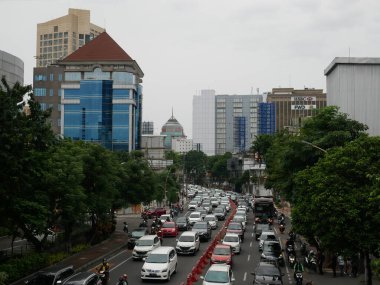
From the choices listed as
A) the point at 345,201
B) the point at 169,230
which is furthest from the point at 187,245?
the point at 345,201

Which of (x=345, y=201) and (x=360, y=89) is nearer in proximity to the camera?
(x=345, y=201)

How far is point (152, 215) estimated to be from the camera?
68.4m

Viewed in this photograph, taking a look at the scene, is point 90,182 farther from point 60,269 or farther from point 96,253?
point 60,269

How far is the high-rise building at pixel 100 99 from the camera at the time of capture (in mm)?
108875

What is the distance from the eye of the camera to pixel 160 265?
26.6 metres

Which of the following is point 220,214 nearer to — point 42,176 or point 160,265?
point 160,265

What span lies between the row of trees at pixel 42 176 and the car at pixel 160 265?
19.4 ft

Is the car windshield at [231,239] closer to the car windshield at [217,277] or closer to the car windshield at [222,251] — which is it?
the car windshield at [222,251]

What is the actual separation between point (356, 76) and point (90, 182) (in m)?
22.7

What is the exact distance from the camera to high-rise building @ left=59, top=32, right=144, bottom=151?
357ft

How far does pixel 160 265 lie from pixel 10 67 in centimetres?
4227

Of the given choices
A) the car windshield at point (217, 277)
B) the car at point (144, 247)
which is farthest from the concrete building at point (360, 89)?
the car windshield at point (217, 277)

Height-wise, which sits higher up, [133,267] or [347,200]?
[347,200]

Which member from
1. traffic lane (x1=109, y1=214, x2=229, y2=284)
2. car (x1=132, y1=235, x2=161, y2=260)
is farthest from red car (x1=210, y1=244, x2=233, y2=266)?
car (x1=132, y1=235, x2=161, y2=260)
